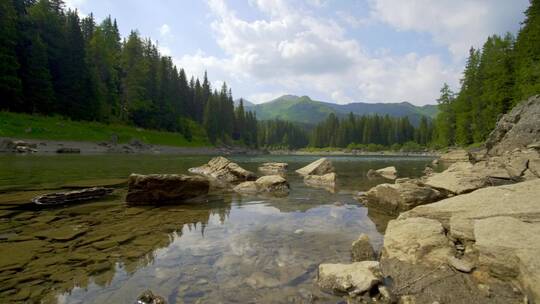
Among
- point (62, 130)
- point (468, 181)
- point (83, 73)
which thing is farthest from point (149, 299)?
point (83, 73)

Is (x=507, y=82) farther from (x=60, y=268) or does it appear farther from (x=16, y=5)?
(x=16, y=5)

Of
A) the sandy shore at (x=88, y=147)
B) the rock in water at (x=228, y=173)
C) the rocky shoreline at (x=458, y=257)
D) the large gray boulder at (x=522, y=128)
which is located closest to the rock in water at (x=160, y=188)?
the rock in water at (x=228, y=173)

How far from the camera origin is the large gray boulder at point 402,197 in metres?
9.34

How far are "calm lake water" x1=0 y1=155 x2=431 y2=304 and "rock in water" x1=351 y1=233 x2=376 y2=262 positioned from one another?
0.73ft

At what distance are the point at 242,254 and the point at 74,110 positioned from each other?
2377 inches

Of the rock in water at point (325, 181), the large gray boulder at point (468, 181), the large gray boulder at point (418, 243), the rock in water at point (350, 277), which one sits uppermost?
the large gray boulder at point (468, 181)

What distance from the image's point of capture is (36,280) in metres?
4.21

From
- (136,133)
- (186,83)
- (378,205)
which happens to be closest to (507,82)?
(378,205)

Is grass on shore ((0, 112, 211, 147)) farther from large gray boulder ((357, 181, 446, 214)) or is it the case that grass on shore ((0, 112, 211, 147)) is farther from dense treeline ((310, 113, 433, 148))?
dense treeline ((310, 113, 433, 148))

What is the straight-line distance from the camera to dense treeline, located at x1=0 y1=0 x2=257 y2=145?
153 feet

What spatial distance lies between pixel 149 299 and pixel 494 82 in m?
59.3

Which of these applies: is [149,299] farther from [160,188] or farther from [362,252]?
[160,188]

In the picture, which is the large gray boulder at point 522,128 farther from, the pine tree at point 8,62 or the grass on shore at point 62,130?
the pine tree at point 8,62

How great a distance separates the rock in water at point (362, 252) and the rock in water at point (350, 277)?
83 cm
